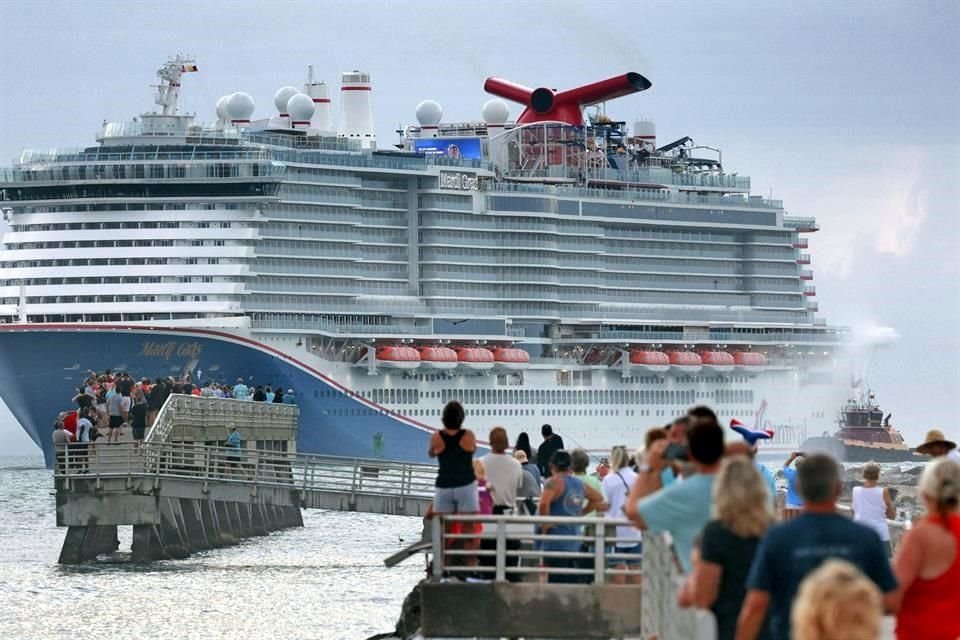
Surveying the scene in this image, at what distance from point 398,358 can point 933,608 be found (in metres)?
66.6

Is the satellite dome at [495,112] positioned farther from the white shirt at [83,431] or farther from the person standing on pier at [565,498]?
the person standing on pier at [565,498]

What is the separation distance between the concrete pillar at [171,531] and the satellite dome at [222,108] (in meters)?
45.4

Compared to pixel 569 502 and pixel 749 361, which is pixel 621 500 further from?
pixel 749 361

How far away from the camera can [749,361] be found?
89.5m

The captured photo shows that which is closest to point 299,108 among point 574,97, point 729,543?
point 574,97

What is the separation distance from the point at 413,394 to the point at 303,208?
746 centimetres

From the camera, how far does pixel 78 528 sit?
38375 millimetres

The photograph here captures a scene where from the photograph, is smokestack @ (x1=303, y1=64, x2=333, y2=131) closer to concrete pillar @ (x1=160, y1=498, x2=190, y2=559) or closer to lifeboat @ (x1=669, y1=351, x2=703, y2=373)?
lifeboat @ (x1=669, y1=351, x2=703, y2=373)

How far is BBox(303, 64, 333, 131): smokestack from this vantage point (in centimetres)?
8512

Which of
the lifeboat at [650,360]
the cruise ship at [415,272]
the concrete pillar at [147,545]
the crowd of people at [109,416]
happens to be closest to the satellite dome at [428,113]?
the cruise ship at [415,272]

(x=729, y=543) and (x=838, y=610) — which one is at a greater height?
(x=729, y=543)

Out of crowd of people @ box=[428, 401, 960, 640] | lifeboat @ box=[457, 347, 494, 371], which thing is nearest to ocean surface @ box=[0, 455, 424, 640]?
crowd of people @ box=[428, 401, 960, 640]

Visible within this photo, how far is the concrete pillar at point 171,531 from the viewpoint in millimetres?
36500

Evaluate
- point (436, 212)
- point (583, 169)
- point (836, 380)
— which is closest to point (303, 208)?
point (436, 212)
